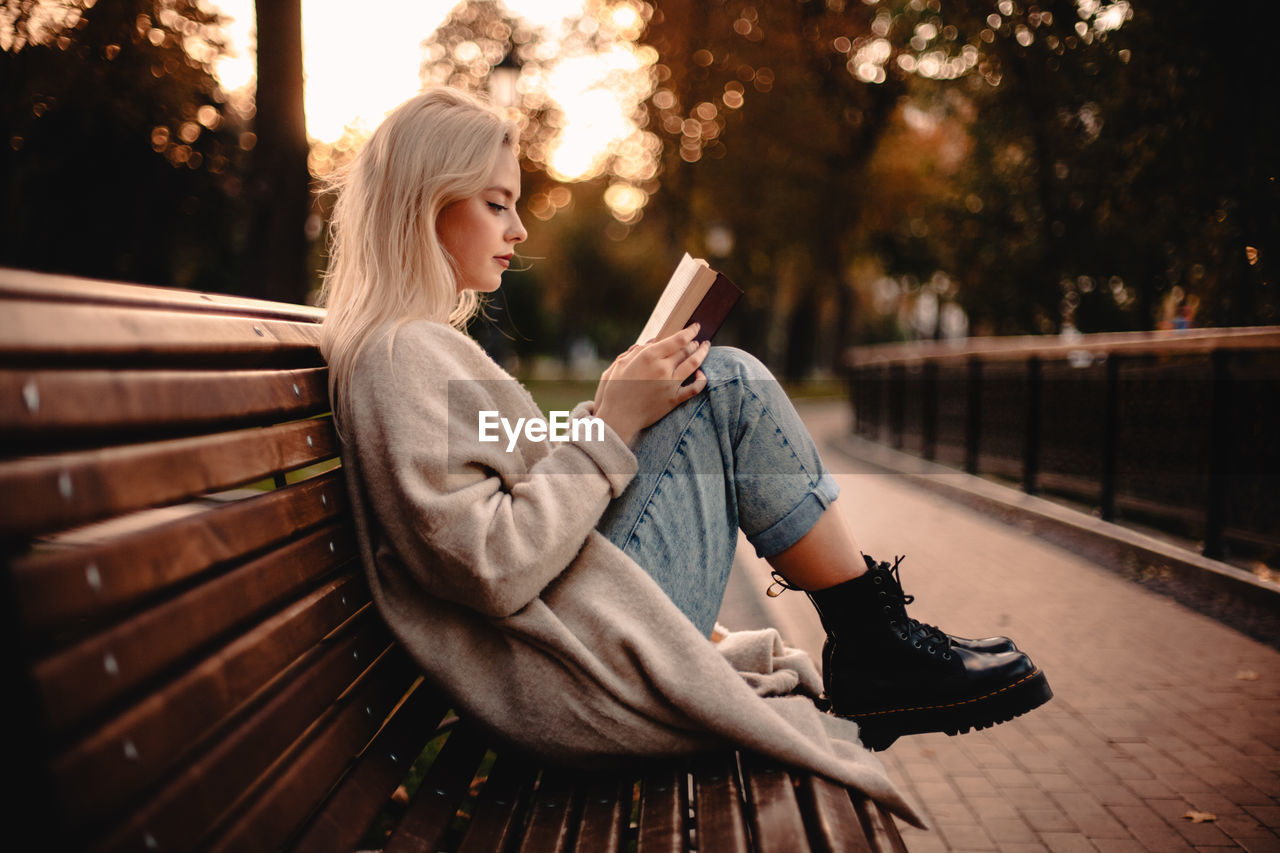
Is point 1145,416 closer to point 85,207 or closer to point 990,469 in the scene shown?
point 990,469

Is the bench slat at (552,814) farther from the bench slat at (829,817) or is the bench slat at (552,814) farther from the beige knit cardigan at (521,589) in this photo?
the bench slat at (829,817)

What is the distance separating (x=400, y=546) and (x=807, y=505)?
0.88 meters

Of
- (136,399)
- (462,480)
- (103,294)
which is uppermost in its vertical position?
(103,294)

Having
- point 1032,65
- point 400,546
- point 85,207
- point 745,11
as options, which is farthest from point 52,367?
point 745,11

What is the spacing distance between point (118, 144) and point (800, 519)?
54.9 ft

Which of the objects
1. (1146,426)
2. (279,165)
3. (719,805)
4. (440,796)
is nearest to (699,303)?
(719,805)

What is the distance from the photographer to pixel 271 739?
142 cm

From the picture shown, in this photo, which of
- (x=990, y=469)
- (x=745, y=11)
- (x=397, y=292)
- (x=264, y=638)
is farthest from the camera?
(x=745, y=11)

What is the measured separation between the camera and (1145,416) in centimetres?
666

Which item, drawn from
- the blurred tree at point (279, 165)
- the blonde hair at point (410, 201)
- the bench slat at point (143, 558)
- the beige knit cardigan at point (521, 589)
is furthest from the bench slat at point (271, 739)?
the blurred tree at point (279, 165)

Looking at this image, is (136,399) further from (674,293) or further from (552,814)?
(674,293)

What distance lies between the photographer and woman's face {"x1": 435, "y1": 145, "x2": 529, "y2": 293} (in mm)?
2243

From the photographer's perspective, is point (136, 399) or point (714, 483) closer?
point (136, 399)

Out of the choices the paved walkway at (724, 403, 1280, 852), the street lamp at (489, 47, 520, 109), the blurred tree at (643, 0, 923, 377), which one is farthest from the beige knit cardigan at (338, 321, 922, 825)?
the blurred tree at (643, 0, 923, 377)
